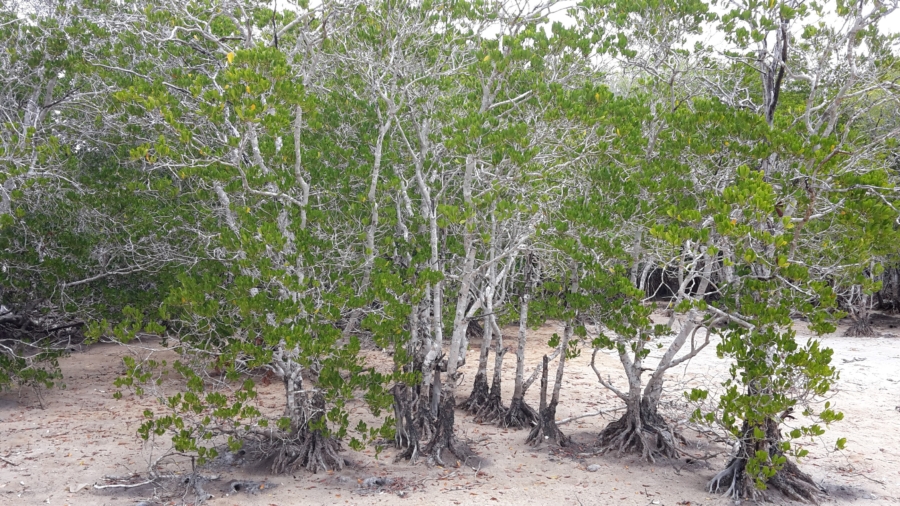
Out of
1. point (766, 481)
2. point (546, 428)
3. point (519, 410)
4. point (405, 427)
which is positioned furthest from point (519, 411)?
point (766, 481)

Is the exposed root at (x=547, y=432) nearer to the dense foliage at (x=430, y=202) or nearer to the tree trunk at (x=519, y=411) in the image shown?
the dense foliage at (x=430, y=202)

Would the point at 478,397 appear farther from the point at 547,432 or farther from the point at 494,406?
the point at 547,432

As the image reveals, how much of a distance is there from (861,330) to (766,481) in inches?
474

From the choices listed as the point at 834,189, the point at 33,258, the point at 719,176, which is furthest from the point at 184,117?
the point at 834,189

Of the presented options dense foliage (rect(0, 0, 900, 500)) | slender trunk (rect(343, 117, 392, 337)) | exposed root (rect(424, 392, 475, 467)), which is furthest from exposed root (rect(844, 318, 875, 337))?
slender trunk (rect(343, 117, 392, 337))

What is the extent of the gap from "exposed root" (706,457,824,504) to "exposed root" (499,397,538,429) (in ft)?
8.69

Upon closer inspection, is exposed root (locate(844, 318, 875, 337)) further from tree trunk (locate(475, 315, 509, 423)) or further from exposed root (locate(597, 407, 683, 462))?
tree trunk (locate(475, 315, 509, 423))

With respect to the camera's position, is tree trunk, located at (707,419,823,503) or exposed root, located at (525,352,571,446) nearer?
tree trunk, located at (707,419,823,503)

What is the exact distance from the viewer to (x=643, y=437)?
23.0 feet

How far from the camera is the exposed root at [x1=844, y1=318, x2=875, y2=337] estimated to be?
51.0 feet

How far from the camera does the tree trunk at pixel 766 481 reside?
5.80 meters

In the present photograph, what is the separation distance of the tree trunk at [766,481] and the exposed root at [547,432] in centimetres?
186

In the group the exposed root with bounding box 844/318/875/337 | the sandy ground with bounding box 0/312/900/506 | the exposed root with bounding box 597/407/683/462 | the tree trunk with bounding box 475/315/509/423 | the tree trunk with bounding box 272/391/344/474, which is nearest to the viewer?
the sandy ground with bounding box 0/312/900/506

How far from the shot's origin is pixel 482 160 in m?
6.73
